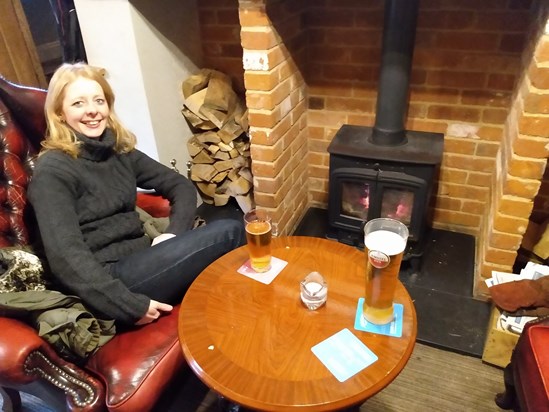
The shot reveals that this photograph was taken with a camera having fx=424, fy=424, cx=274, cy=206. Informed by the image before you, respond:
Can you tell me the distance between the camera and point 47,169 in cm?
130

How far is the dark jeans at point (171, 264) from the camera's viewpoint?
4.48 feet

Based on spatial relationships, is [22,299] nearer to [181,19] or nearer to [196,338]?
[196,338]

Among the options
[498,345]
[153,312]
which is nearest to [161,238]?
[153,312]

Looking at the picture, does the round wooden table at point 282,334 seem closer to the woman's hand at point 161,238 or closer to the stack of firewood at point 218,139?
the woman's hand at point 161,238

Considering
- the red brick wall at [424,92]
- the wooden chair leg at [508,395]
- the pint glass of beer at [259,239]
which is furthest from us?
the red brick wall at [424,92]

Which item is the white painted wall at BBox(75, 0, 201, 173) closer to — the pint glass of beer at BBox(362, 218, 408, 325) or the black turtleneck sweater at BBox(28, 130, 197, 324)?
the black turtleneck sweater at BBox(28, 130, 197, 324)

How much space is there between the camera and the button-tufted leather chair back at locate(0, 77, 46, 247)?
1378mm

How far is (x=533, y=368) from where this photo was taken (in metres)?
1.15

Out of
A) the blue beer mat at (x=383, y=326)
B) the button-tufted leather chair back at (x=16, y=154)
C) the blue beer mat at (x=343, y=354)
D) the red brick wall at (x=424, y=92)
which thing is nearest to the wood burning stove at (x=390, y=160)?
the red brick wall at (x=424, y=92)

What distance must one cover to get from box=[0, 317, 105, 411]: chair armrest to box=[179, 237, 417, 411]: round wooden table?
1.02 ft

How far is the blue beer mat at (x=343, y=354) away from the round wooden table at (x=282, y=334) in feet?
0.04

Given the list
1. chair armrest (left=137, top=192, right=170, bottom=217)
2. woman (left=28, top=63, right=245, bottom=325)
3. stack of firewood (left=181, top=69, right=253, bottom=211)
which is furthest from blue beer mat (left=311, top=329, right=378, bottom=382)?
stack of firewood (left=181, top=69, right=253, bottom=211)

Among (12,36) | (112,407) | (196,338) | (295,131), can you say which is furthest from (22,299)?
(12,36)

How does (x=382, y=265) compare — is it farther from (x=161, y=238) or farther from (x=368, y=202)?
(x=368, y=202)
